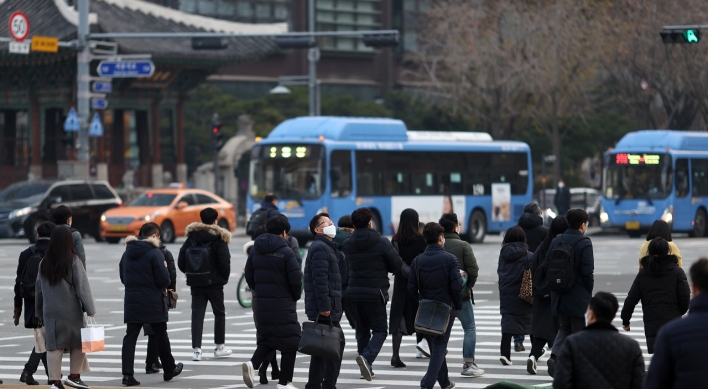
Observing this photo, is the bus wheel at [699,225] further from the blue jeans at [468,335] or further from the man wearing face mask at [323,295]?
the man wearing face mask at [323,295]

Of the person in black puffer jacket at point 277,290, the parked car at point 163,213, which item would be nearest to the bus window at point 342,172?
the parked car at point 163,213

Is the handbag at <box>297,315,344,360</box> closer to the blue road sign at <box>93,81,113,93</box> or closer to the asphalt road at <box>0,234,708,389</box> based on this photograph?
the asphalt road at <box>0,234,708,389</box>

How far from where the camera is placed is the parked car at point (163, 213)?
3216 cm

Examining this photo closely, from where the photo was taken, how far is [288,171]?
107 ft

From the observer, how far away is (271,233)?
10.6 meters

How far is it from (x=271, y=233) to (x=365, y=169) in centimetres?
2216

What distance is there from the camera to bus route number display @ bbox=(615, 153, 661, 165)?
36.7 metres

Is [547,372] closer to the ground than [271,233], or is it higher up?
closer to the ground

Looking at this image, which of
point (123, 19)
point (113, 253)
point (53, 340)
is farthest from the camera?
point (123, 19)

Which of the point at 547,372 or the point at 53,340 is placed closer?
the point at 53,340

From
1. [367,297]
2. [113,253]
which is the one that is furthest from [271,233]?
[113,253]

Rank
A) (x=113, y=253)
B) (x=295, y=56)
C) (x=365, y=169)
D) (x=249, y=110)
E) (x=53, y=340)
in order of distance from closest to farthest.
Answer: (x=53, y=340) → (x=113, y=253) → (x=365, y=169) → (x=249, y=110) → (x=295, y=56)

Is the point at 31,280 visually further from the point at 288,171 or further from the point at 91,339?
the point at 288,171

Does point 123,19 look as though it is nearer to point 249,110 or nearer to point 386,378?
point 249,110
